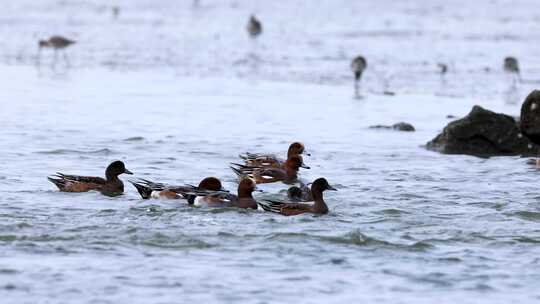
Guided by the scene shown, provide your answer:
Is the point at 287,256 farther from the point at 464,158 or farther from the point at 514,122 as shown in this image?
the point at 514,122

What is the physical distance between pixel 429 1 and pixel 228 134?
93.1 feet

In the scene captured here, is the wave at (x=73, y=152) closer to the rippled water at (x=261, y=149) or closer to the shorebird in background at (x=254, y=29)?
the rippled water at (x=261, y=149)

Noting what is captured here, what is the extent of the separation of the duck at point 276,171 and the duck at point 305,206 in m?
2.13

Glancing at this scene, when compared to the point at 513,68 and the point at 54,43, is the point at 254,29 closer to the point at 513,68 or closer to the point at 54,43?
the point at 54,43

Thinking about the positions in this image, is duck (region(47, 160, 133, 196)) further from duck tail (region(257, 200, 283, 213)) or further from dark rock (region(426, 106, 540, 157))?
dark rock (region(426, 106, 540, 157))

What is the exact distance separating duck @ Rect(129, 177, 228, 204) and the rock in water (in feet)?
17.1

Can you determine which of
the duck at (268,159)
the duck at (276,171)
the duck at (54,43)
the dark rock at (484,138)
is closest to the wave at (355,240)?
the duck at (276,171)

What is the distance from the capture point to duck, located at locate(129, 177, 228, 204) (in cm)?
1316

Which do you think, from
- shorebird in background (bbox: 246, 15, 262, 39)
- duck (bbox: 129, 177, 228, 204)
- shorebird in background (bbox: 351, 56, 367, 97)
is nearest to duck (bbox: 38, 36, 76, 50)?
shorebird in background (bbox: 246, 15, 262, 39)

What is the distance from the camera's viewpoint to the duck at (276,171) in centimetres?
1523

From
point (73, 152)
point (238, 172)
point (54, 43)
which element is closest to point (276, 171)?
point (238, 172)

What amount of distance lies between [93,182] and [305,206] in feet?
8.55

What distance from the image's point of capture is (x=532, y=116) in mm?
16828

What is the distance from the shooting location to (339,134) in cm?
1928
